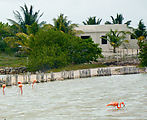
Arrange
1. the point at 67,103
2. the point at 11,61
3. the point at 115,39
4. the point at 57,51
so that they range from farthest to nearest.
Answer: the point at 115,39, the point at 11,61, the point at 57,51, the point at 67,103

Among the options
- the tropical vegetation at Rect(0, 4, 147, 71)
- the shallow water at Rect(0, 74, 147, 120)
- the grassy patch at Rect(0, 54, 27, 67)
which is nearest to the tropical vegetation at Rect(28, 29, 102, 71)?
the tropical vegetation at Rect(0, 4, 147, 71)

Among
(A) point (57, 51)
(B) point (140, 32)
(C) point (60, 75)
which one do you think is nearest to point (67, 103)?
(C) point (60, 75)

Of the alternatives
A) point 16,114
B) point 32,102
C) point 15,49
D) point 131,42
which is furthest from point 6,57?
point 16,114

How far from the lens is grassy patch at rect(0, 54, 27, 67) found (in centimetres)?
4444

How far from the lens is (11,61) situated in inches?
1818

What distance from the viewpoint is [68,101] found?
19.0 m

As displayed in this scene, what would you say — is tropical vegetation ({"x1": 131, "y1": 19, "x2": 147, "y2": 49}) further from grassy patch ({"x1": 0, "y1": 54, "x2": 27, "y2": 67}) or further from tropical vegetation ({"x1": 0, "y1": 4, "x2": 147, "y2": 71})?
grassy patch ({"x1": 0, "y1": 54, "x2": 27, "y2": 67})

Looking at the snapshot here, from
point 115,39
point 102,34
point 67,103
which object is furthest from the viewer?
point 102,34

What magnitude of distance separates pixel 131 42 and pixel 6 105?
37.4m

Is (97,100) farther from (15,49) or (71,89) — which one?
(15,49)

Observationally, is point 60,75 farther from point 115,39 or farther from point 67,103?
point 115,39

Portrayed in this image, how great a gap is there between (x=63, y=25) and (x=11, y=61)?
28.0 ft

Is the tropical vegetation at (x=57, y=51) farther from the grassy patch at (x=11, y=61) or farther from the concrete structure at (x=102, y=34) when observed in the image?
the concrete structure at (x=102, y=34)

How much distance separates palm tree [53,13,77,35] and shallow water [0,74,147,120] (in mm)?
20241
